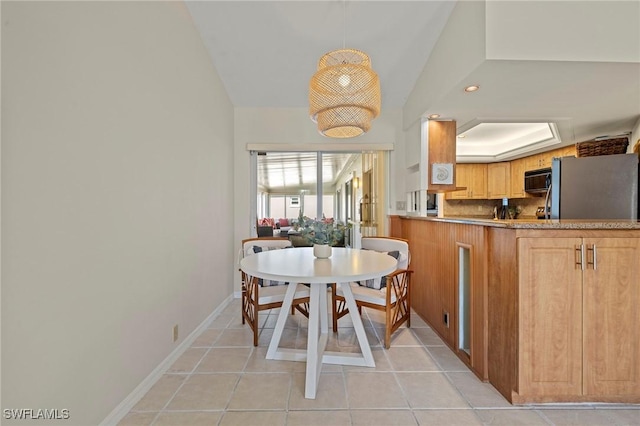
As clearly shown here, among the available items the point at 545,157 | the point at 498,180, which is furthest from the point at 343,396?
the point at 498,180

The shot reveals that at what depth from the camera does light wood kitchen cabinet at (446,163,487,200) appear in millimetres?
5016

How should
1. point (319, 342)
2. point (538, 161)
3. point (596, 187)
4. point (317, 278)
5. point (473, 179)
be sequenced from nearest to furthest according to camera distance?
point (317, 278), point (319, 342), point (596, 187), point (538, 161), point (473, 179)

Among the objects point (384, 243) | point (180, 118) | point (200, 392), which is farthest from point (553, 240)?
point (180, 118)

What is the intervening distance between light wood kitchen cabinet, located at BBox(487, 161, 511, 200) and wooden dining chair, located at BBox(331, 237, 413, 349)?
127 inches

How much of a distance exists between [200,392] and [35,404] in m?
0.86

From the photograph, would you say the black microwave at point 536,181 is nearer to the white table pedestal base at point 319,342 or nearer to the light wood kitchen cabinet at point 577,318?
the light wood kitchen cabinet at point 577,318

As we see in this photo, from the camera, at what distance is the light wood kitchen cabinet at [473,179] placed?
5.02 meters

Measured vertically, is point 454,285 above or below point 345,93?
below

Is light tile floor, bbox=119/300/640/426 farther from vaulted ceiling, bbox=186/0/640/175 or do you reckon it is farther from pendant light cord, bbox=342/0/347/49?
pendant light cord, bbox=342/0/347/49

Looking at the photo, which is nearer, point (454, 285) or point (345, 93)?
point (345, 93)

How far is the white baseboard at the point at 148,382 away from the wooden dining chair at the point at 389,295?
51.1 inches

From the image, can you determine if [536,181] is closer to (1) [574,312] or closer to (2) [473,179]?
(2) [473,179]

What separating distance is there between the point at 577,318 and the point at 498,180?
3.90 m

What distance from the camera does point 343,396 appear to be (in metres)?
1.70
